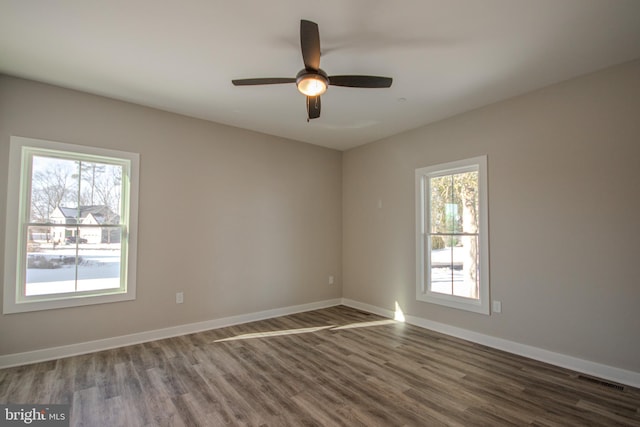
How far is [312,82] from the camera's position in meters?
2.38

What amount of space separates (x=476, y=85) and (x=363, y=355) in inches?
123

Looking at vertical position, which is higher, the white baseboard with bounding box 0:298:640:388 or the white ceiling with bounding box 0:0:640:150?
the white ceiling with bounding box 0:0:640:150

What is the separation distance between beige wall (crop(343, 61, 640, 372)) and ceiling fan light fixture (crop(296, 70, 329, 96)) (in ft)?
7.99

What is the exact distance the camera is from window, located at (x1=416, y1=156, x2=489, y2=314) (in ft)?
12.6

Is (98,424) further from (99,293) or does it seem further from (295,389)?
(99,293)

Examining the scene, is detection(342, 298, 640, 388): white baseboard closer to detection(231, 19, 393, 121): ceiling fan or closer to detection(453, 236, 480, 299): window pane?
detection(453, 236, 480, 299): window pane

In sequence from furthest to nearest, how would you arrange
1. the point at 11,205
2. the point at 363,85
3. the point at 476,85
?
the point at 476,85 < the point at 11,205 < the point at 363,85

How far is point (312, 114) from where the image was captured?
2.87 metres

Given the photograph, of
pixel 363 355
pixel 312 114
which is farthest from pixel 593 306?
pixel 312 114

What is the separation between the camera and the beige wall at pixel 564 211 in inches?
111

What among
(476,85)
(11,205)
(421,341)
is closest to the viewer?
(11,205)

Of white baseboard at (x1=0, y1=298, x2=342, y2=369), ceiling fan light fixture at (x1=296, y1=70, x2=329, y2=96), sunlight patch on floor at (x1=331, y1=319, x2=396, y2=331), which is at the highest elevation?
ceiling fan light fixture at (x1=296, y1=70, x2=329, y2=96)

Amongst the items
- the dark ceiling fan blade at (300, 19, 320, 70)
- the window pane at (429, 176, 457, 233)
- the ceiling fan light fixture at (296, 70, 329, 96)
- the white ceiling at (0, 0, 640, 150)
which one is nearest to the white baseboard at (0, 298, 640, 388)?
the window pane at (429, 176, 457, 233)

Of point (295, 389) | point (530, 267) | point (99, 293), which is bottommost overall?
point (295, 389)
